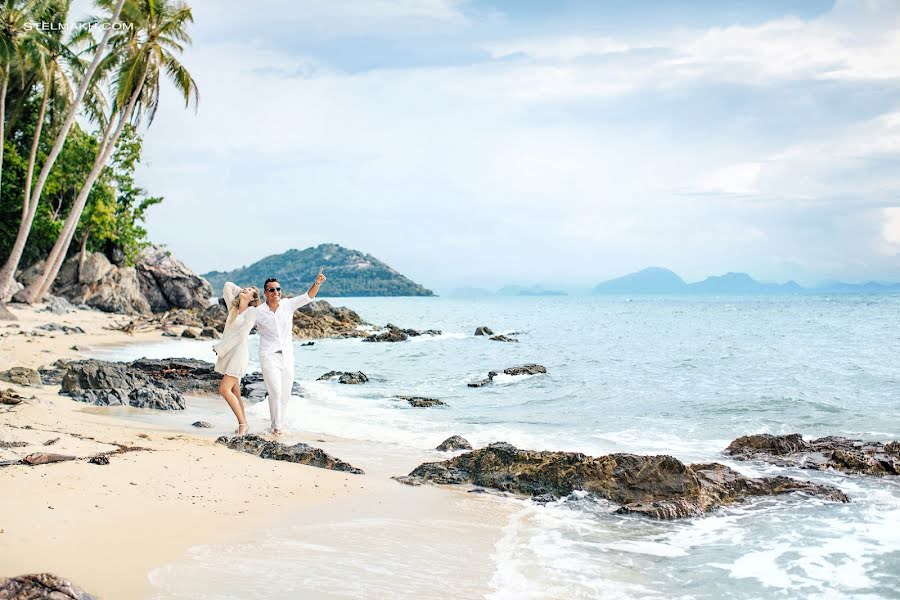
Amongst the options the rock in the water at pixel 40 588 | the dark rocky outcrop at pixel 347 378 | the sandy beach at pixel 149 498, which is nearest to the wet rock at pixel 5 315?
the dark rocky outcrop at pixel 347 378

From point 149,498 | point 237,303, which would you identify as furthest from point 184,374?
point 149,498

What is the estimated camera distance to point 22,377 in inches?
451

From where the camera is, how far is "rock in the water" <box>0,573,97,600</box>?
11.6 feet

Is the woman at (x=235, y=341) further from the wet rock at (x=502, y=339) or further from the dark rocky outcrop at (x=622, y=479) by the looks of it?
the wet rock at (x=502, y=339)

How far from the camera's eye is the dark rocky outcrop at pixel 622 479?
6832 mm

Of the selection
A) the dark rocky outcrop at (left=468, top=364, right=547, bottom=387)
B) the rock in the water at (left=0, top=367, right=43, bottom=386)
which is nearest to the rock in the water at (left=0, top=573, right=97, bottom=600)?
the rock in the water at (left=0, top=367, right=43, bottom=386)

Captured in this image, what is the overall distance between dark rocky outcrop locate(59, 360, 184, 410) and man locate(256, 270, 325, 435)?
2559mm

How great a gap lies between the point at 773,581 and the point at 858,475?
4.03 metres

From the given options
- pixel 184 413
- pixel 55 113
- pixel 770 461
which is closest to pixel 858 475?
pixel 770 461

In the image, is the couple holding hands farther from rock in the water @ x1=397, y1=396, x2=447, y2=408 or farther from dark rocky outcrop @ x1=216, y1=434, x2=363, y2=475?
rock in the water @ x1=397, y1=396, x2=447, y2=408

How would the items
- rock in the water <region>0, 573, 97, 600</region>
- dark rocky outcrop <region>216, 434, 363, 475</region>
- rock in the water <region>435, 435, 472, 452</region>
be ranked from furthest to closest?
rock in the water <region>435, 435, 472, 452</region> → dark rocky outcrop <region>216, 434, 363, 475</region> → rock in the water <region>0, 573, 97, 600</region>

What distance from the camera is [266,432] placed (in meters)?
9.71

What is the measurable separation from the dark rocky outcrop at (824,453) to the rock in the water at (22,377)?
10544 millimetres

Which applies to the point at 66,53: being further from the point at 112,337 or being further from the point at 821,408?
the point at 821,408
